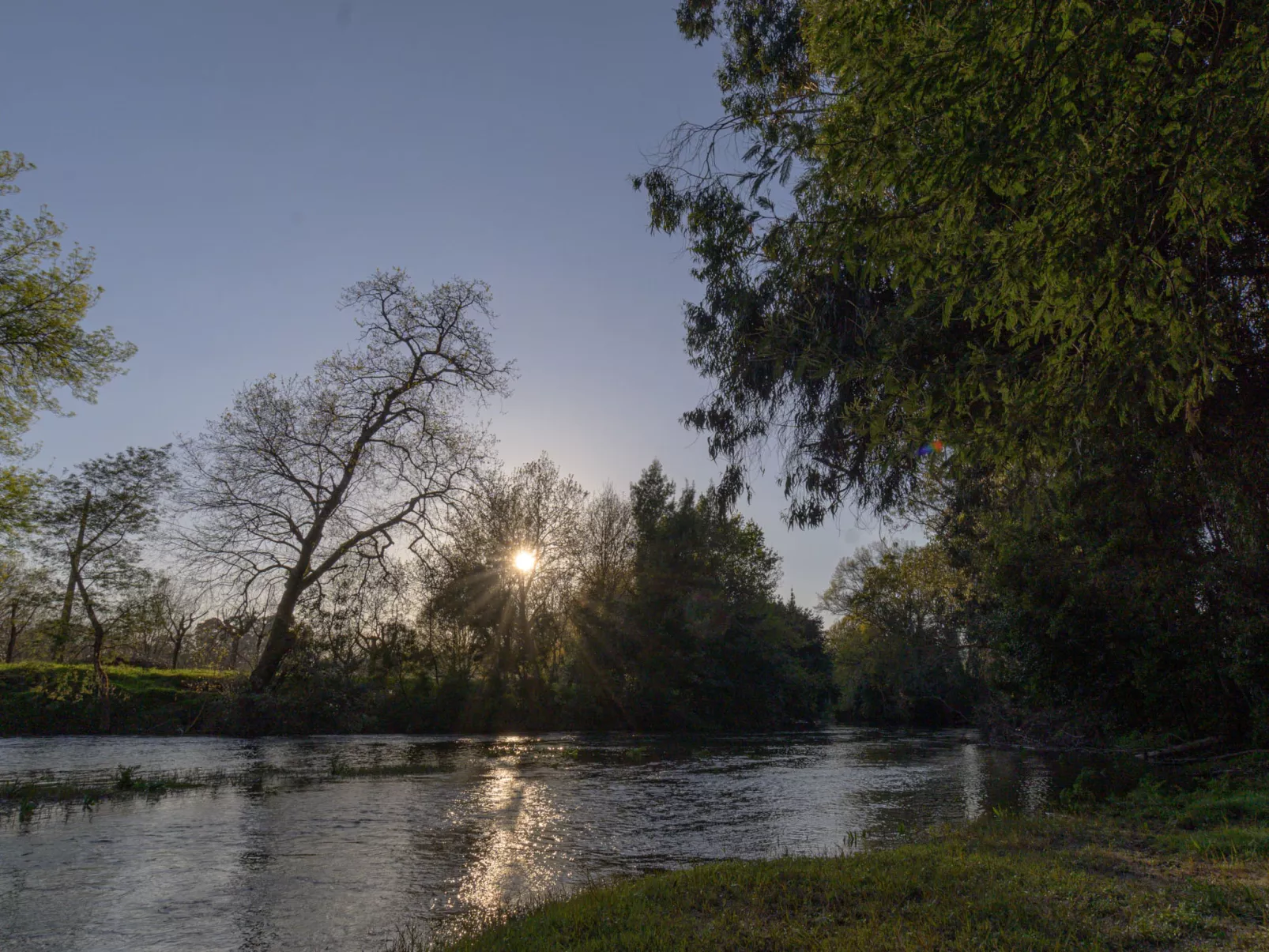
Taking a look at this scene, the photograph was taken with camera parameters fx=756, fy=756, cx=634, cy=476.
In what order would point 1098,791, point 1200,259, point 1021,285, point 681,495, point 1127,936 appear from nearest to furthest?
point 1127,936
point 1021,285
point 1200,259
point 1098,791
point 681,495

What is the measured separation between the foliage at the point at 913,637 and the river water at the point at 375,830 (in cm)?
1076

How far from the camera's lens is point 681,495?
4309cm

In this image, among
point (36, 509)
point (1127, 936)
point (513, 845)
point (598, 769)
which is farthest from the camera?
point (36, 509)

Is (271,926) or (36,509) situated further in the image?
(36,509)

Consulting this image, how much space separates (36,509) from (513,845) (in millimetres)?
27953

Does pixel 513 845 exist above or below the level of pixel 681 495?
below

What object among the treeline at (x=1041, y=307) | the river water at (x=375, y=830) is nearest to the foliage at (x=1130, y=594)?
the treeline at (x=1041, y=307)

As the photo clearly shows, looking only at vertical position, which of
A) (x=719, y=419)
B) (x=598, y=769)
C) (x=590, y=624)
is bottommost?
(x=598, y=769)

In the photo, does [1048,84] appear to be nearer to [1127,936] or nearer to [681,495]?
[1127,936]

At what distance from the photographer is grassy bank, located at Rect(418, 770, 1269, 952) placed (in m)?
4.46

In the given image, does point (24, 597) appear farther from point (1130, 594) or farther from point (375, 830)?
point (1130, 594)

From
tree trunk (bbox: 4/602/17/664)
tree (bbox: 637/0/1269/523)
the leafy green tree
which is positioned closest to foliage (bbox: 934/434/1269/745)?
tree (bbox: 637/0/1269/523)

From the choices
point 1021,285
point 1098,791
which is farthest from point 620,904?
point 1098,791

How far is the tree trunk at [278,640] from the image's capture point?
82.9 feet
